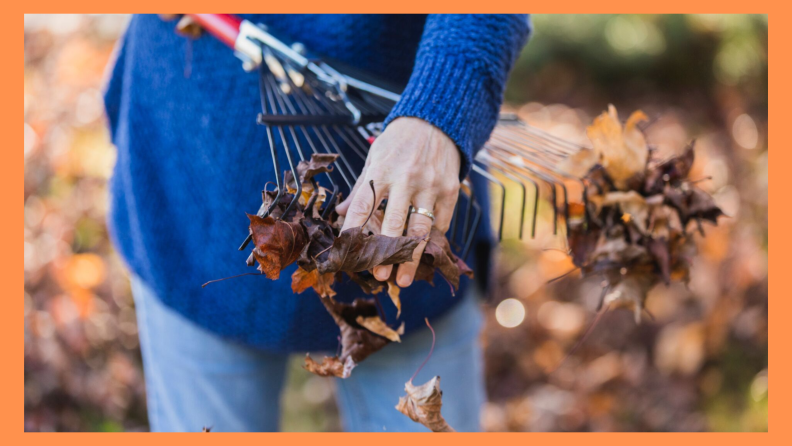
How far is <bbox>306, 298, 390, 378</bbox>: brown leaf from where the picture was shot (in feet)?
2.34

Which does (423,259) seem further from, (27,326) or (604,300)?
(27,326)

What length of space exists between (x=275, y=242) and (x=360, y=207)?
10 centimetres

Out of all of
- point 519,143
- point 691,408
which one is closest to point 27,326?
point 519,143

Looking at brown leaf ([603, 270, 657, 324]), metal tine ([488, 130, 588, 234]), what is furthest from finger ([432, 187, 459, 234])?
brown leaf ([603, 270, 657, 324])

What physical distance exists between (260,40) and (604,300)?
671mm

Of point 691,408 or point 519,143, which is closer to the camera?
point 519,143

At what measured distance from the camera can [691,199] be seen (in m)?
0.83

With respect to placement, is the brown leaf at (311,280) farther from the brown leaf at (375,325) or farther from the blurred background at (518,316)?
the blurred background at (518,316)

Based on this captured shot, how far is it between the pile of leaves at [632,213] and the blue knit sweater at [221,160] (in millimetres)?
189

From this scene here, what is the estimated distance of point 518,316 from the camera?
232 cm

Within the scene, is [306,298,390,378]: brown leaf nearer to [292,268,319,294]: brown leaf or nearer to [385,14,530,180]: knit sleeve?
[292,268,319,294]: brown leaf

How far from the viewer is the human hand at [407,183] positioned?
584 millimetres

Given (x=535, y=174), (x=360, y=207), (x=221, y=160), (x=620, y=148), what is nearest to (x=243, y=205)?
(x=221, y=160)

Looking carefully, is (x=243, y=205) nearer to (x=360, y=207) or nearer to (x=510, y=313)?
(x=360, y=207)
